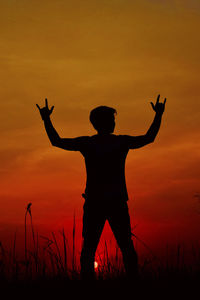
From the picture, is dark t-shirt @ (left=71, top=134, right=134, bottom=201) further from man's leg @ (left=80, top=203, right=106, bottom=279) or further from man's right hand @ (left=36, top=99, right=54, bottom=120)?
man's right hand @ (left=36, top=99, right=54, bottom=120)

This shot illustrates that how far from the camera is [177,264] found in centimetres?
640

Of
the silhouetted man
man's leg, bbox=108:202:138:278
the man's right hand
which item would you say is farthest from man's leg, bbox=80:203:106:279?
the man's right hand

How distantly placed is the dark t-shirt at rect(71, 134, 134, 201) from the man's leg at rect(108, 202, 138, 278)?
149 millimetres

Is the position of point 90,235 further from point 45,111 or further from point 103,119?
point 45,111

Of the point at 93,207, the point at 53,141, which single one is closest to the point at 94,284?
the point at 93,207

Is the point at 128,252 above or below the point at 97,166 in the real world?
below

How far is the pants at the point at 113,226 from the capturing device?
5582 mm

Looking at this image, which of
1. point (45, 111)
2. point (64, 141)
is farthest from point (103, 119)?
point (45, 111)

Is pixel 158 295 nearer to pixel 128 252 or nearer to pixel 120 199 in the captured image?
pixel 128 252

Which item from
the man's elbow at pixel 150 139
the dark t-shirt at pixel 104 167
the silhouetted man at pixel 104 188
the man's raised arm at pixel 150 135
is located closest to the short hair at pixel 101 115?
the silhouetted man at pixel 104 188

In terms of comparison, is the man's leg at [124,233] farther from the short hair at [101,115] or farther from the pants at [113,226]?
the short hair at [101,115]

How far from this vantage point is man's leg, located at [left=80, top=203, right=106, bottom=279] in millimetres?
5578

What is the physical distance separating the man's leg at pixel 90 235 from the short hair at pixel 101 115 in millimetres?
1016

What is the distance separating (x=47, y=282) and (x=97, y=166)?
1566 mm
